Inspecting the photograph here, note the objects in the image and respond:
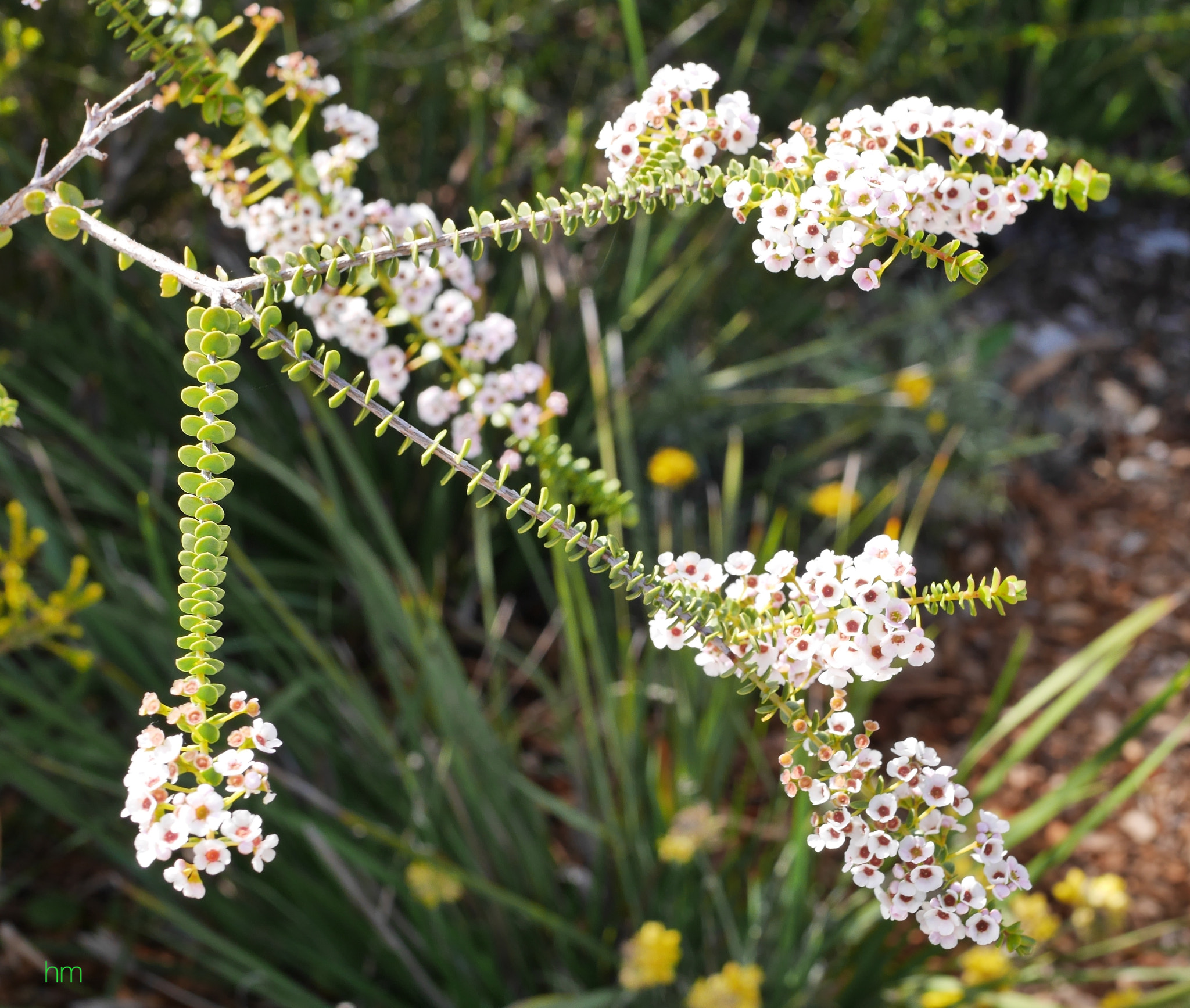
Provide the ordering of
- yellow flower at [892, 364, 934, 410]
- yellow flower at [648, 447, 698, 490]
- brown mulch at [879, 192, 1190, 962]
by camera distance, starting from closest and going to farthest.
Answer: yellow flower at [648, 447, 698, 490], brown mulch at [879, 192, 1190, 962], yellow flower at [892, 364, 934, 410]

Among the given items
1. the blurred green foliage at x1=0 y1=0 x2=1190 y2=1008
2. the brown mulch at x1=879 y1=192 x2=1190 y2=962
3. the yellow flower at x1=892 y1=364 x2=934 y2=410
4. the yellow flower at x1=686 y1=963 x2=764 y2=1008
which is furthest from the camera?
the yellow flower at x1=892 y1=364 x2=934 y2=410

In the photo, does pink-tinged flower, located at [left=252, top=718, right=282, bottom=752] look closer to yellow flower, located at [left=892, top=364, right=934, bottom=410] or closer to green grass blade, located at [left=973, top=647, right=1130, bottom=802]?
green grass blade, located at [left=973, top=647, right=1130, bottom=802]

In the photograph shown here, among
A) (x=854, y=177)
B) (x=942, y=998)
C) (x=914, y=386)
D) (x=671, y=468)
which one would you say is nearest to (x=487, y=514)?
(x=671, y=468)

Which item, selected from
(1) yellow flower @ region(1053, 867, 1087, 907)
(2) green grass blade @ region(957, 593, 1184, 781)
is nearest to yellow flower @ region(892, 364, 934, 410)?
(2) green grass blade @ region(957, 593, 1184, 781)

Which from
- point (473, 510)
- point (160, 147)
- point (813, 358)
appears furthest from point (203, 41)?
point (813, 358)

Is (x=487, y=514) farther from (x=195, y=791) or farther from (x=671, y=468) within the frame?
(x=195, y=791)
